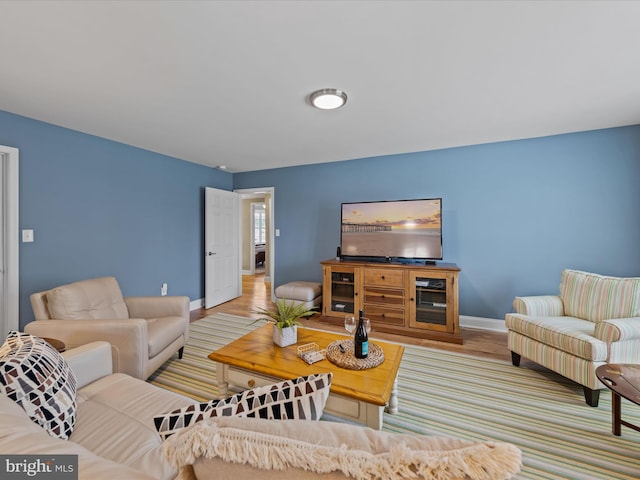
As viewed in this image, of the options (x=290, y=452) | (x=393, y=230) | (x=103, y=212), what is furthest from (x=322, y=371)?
(x=103, y=212)

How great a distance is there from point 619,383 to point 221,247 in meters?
4.79

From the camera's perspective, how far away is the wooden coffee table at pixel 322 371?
143 cm

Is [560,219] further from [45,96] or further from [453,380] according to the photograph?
[45,96]

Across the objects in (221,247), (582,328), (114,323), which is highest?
(221,247)

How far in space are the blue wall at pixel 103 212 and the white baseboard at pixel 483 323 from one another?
4.09 meters

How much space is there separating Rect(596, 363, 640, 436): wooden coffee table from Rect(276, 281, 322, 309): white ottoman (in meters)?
2.97

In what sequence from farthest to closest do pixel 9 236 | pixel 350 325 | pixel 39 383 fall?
1. pixel 9 236
2. pixel 350 325
3. pixel 39 383

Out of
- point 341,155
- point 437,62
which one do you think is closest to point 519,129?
point 437,62

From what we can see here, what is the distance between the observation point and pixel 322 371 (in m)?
1.65

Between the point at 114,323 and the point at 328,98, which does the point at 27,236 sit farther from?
the point at 328,98

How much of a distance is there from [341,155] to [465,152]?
65.9 inches

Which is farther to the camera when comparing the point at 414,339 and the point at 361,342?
the point at 414,339

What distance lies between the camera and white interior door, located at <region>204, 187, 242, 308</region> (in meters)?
4.51

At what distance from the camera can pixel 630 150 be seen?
9.71ft
